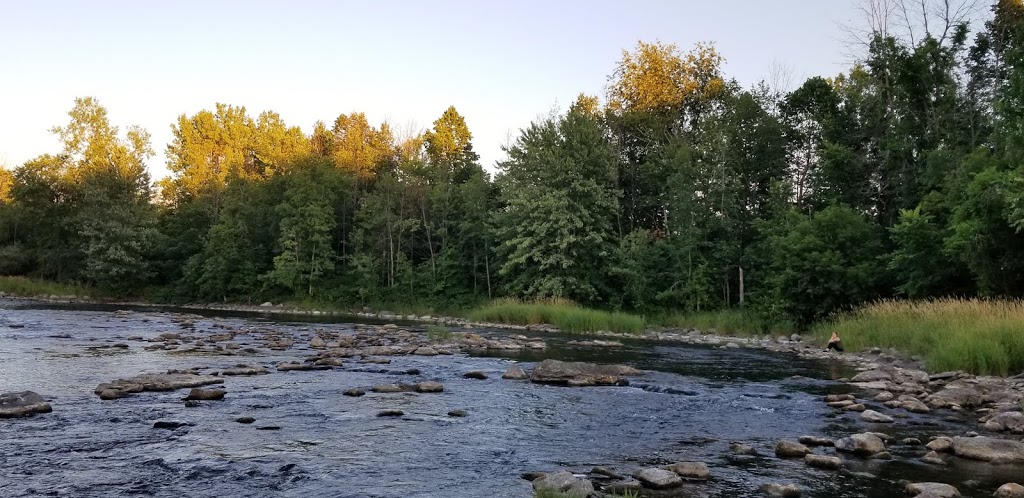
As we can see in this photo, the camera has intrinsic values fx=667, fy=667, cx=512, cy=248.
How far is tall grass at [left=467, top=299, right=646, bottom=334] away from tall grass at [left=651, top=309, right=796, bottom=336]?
7.15ft

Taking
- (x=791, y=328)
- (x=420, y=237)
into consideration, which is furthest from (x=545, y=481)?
(x=420, y=237)

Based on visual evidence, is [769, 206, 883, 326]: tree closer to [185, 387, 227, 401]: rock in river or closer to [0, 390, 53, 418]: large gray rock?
[185, 387, 227, 401]: rock in river

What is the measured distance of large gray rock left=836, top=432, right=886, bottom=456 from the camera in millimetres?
8430

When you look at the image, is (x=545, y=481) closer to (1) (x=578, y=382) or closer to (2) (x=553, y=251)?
(1) (x=578, y=382)

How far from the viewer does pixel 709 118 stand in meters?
38.5

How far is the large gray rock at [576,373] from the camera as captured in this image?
1459cm

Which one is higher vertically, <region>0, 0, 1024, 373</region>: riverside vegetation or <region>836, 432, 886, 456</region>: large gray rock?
<region>0, 0, 1024, 373</region>: riverside vegetation

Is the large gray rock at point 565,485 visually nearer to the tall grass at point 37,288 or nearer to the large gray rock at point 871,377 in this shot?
the large gray rock at point 871,377

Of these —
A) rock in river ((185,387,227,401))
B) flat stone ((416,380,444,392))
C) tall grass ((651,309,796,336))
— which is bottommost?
flat stone ((416,380,444,392))

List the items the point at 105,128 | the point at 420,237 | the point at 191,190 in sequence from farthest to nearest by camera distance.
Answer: the point at 191,190 < the point at 105,128 < the point at 420,237

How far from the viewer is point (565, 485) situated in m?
6.56

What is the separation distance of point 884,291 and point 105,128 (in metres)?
62.2

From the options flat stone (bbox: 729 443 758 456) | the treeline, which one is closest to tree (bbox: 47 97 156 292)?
the treeline

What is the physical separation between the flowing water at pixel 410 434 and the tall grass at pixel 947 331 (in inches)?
114
